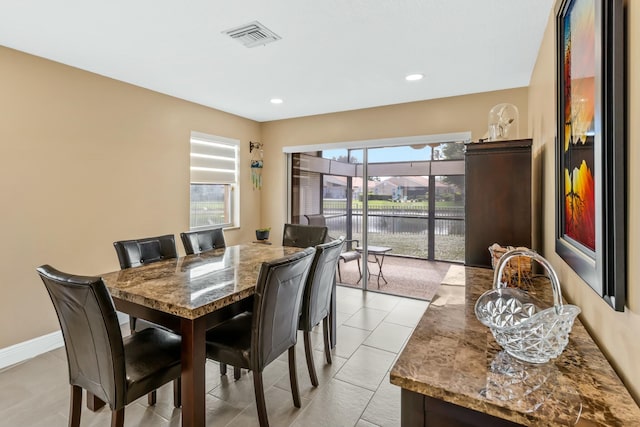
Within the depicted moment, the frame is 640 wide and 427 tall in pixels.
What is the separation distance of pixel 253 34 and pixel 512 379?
8.32 feet

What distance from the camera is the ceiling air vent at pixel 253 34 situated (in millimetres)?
2295

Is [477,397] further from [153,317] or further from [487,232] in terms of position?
[487,232]

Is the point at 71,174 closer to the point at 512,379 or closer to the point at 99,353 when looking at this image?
the point at 99,353

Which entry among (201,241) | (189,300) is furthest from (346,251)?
(189,300)

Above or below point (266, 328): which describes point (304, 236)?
above

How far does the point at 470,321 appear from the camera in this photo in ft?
4.51

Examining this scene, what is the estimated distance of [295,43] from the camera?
253cm

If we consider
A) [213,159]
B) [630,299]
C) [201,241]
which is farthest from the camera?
[213,159]

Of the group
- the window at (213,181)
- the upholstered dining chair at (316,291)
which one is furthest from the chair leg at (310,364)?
the window at (213,181)

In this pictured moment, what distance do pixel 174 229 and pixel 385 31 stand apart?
3.20 metres

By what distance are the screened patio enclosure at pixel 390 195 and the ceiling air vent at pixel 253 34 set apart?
2.40 m

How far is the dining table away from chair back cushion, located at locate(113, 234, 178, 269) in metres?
0.19

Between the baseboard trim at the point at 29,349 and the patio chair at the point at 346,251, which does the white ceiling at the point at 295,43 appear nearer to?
the patio chair at the point at 346,251

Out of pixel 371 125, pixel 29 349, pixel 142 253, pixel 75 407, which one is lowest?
pixel 29 349
